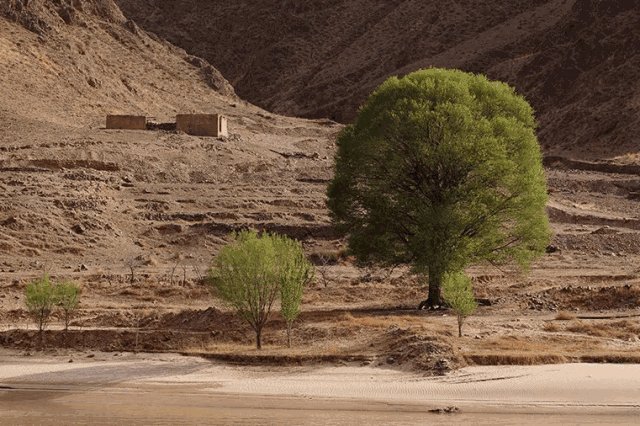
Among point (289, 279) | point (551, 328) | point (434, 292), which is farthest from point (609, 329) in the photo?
point (289, 279)

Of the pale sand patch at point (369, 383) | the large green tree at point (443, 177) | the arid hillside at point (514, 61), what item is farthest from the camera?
the arid hillside at point (514, 61)

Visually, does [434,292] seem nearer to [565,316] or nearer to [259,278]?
[565,316]

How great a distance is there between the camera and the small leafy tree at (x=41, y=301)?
38312mm

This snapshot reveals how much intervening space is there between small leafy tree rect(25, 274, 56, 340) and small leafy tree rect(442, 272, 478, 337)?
1146 centimetres

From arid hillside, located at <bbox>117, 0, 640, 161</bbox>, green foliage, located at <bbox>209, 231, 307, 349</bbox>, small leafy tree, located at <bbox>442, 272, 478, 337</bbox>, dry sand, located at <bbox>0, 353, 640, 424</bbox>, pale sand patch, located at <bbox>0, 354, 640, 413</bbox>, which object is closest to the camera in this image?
dry sand, located at <bbox>0, 353, 640, 424</bbox>

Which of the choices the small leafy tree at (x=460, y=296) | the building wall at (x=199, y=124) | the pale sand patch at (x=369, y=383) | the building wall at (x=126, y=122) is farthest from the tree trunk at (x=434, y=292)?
the building wall at (x=126, y=122)

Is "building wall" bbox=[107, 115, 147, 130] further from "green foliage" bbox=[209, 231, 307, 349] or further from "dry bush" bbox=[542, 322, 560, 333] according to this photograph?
"green foliage" bbox=[209, 231, 307, 349]

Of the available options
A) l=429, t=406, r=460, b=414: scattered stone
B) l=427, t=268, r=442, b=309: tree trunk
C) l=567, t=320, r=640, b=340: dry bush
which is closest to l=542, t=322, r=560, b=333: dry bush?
l=567, t=320, r=640, b=340: dry bush

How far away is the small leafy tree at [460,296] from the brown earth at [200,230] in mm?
807

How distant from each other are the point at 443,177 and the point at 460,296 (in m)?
6.28

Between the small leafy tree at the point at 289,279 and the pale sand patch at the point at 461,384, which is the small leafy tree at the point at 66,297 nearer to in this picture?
the small leafy tree at the point at 289,279

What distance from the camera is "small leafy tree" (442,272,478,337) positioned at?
37.1 meters

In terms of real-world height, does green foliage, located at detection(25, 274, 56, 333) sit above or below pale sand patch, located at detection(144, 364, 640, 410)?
above

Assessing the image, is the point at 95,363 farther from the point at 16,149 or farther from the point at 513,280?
the point at 16,149
